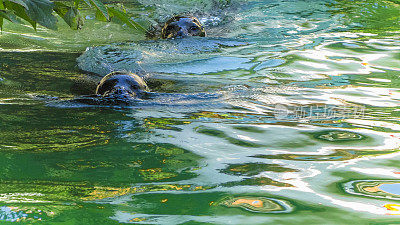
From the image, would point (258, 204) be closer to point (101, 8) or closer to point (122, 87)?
point (101, 8)

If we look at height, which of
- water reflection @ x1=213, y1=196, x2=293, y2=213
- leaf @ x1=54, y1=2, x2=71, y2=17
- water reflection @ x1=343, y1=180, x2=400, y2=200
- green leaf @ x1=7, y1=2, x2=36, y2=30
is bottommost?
water reflection @ x1=213, y1=196, x2=293, y2=213

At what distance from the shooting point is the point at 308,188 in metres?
2.36

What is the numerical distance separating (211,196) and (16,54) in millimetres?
5634

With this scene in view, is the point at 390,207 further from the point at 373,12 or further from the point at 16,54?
the point at 373,12

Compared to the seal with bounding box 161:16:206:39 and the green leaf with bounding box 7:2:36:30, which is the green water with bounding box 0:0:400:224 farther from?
the green leaf with bounding box 7:2:36:30

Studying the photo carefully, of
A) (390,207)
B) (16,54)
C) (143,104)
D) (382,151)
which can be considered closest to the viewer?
(390,207)

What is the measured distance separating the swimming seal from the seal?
342 centimetres

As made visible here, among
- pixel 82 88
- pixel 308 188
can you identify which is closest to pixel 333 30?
pixel 82 88

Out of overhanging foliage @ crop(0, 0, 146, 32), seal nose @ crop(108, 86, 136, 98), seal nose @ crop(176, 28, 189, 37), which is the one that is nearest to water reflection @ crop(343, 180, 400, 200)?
overhanging foliage @ crop(0, 0, 146, 32)

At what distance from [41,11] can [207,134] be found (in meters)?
1.60

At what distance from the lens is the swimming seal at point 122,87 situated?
4.76 metres

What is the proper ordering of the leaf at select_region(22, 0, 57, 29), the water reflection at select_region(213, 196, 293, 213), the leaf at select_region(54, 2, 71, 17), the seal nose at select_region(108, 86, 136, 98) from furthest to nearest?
the seal nose at select_region(108, 86, 136, 98) < the leaf at select_region(54, 2, 71, 17) < the leaf at select_region(22, 0, 57, 29) < the water reflection at select_region(213, 196, 293, 213)

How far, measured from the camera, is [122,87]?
16.0 feet

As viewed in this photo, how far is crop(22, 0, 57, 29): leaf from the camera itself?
2258 millimetres
